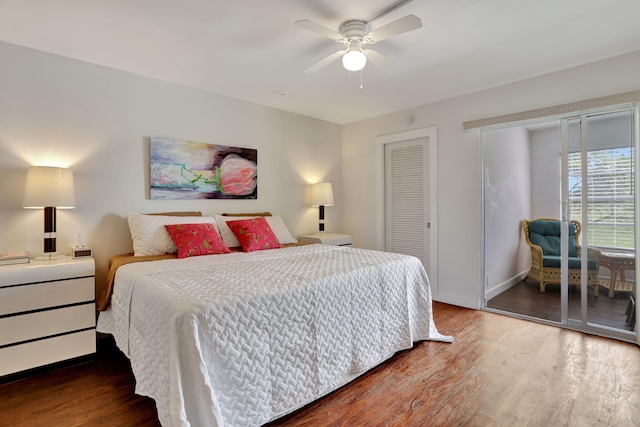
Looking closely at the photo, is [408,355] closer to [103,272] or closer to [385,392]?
[385,392]

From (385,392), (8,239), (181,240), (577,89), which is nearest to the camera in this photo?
(385,392)

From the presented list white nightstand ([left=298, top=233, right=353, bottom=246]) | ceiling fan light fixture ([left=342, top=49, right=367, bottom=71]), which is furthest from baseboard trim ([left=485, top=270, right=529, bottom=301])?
ceiling fan light fixture ([left=342, top=49, right=367, bottom=71])

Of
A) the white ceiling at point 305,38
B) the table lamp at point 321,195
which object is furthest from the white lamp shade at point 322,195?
the white ceiling at point 305,38

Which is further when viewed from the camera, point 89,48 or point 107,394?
point 89,48

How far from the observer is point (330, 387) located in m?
1.87

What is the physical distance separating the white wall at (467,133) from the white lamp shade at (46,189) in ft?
11.4

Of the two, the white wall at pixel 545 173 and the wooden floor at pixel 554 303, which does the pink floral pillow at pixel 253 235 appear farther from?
the white wall at pixel 545 173

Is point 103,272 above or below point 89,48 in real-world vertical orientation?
below

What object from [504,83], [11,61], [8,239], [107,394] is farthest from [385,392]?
[11,61]

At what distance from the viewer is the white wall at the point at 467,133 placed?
2726 millimetres

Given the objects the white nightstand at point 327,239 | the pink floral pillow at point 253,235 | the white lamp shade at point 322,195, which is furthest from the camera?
the white lamp shade at point 322,195

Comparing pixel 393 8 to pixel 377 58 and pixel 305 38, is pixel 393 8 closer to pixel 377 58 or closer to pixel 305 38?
pixel 377 58

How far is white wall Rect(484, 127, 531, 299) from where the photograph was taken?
11.5ft

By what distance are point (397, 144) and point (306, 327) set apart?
10.3 ft
